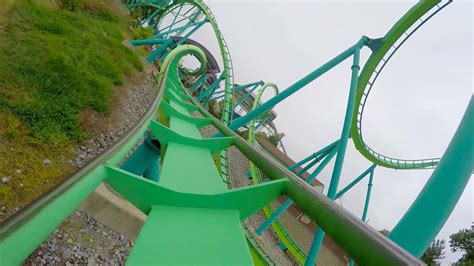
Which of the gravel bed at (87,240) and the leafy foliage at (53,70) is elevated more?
the leafy foliage at (53,70)

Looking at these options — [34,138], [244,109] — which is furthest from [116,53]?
[244,109]

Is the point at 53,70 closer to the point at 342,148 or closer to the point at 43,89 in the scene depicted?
the point at 43,89

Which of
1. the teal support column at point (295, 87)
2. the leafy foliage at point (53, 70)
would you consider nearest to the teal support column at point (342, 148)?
the teal support column at point (295, 87)

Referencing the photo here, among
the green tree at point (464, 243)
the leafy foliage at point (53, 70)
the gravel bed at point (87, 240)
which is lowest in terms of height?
the gravel bed at point (87, 240)

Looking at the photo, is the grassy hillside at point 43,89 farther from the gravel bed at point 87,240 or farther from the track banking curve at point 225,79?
the track banking curve at point 225,79

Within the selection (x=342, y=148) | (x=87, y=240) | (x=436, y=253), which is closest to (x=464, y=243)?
(x=436, y=253)

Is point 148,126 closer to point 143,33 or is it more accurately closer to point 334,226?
point 334,226
